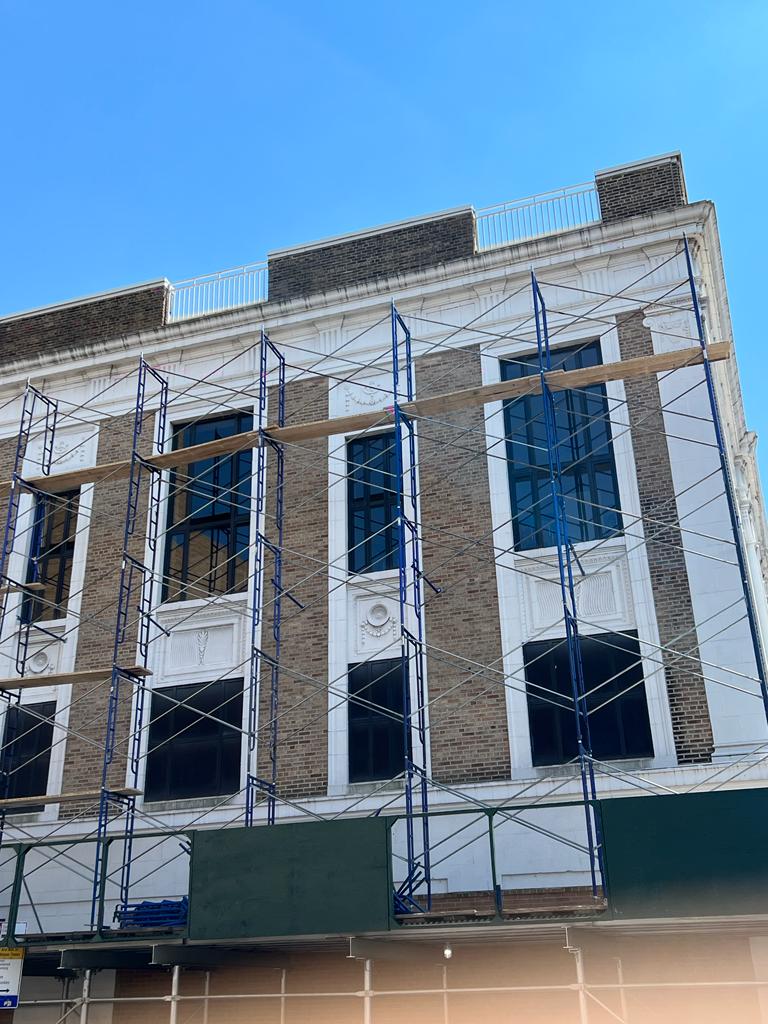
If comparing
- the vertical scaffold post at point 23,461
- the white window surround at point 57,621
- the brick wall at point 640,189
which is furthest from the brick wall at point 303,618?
the brick wall at point 640,189

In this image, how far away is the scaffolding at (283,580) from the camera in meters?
15.1

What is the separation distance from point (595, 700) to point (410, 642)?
2817mm

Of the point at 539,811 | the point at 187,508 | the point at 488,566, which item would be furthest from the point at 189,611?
the point at 539,811

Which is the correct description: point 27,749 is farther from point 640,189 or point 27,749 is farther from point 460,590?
point 640,189

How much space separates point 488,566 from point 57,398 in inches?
379

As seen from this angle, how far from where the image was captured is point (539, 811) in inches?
590

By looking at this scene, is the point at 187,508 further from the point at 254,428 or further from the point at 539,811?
the point at 539,811

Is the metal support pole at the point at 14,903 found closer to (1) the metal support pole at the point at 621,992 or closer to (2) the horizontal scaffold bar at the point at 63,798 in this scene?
(2) the horizontal scaffold bar at the point at 63,798

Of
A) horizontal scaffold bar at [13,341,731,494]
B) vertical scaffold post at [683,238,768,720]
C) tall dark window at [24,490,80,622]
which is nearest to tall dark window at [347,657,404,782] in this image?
horizontal scaffold bar at [13,341,731,494]

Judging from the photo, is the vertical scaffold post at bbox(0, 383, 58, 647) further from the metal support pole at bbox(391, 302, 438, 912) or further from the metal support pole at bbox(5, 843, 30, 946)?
the metal support pole at bbox(391, 302, 438, 912)

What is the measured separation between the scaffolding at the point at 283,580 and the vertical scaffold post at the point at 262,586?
39 millimetres

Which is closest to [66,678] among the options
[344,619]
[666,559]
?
[344,619]

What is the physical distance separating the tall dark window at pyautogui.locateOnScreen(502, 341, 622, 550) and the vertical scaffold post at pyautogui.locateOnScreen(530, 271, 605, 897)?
0.70ft

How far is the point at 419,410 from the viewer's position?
17609mm
